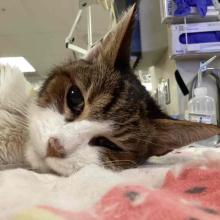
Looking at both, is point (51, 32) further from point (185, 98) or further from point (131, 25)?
point (131, 25)

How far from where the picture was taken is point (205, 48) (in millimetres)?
1485

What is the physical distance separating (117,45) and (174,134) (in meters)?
0.23

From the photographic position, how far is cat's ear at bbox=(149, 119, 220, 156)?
71 centimetres

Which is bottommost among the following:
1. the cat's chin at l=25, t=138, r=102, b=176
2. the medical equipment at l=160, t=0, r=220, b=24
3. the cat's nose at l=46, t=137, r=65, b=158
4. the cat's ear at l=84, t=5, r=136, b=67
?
the cat's chin at l=25, t=138, r=102, b=176

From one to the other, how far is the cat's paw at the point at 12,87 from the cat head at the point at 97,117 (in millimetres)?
67

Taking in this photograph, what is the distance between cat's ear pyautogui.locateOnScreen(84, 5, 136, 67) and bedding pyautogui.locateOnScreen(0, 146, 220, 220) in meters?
0.34

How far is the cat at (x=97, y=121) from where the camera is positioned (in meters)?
0.66

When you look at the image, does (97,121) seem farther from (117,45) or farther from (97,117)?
(117,45)

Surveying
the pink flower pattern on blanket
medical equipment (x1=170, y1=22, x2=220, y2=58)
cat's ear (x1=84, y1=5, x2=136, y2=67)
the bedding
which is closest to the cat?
cat's ear (x1=84, y1=5, x2=136, y2=67)

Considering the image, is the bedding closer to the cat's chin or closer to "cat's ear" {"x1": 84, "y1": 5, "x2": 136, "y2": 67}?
the cat's chin

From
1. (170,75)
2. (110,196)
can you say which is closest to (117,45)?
(110,196)

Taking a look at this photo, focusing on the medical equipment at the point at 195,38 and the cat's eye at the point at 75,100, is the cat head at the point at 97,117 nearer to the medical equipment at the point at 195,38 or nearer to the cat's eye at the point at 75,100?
the cat's eye at the point at 75,100

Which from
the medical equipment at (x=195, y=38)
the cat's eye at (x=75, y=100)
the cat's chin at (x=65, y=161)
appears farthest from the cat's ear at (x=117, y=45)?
the medical equipment at (x=195, y=38)

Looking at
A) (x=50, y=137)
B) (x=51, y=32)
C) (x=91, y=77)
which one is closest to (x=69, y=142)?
(x=50, y=137)
